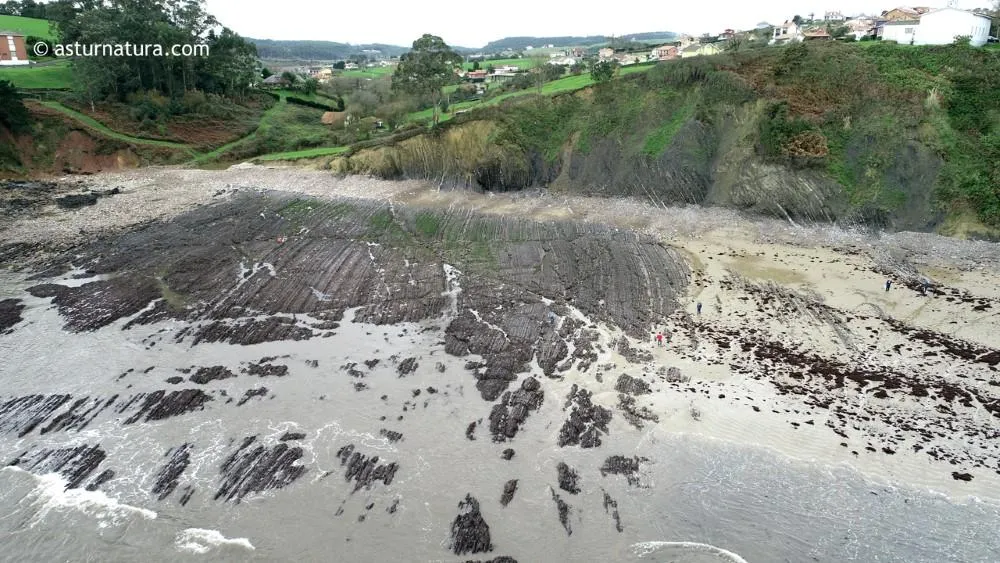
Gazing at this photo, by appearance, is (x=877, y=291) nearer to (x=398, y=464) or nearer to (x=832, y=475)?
(x=832, y=475)

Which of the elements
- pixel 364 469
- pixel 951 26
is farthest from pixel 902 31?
pixel 364 469

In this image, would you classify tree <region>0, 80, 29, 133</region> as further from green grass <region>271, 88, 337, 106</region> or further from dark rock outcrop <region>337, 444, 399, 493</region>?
dark rock outcrop <region>337, 444, 399, 493</region>

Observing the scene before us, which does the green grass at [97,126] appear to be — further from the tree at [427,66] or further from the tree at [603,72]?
the tree at [603,72]

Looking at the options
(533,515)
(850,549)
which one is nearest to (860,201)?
(850,549)

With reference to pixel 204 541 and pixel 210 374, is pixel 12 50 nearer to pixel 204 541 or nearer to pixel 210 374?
pixel 210 374

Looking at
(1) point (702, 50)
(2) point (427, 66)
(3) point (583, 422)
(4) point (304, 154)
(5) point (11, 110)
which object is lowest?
(3) point (583, 422)

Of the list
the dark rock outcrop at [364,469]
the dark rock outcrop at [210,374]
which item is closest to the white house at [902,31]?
the dark rock outcrop at [364,469]

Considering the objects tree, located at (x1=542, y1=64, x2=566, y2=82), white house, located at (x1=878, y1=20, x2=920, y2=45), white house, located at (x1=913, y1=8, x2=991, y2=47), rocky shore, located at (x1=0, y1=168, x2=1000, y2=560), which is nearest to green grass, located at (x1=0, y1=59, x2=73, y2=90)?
rocky shore, located at (x1=0, y1=168, x2=1000, y2=560)
